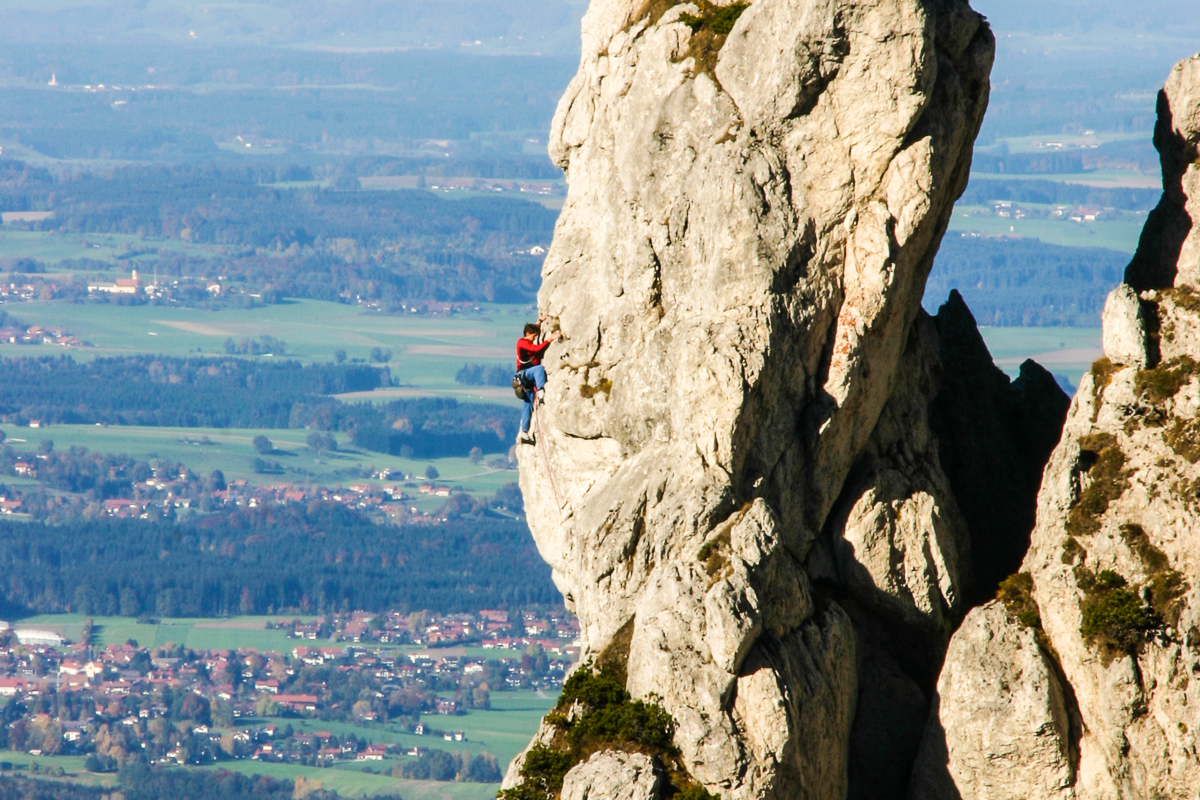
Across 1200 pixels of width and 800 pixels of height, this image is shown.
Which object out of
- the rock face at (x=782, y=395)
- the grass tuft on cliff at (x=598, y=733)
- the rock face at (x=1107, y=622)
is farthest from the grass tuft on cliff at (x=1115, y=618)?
the grass tuft on cliff at (x=598, y=733)

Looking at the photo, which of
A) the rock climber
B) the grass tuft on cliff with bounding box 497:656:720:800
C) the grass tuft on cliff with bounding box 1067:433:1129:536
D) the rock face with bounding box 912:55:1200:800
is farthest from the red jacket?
the grass tuft on cliff with bounding box 1067:433:1129:536

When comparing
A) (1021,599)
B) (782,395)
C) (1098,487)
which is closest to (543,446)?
(782,395)

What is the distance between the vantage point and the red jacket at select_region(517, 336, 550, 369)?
51.7 metres

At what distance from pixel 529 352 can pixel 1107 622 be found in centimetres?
1977

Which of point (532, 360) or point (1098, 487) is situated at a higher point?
point (532, 360)

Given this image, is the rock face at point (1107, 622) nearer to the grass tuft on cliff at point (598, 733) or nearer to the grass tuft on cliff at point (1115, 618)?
the grass tuft on cliff at point (1115, 618)

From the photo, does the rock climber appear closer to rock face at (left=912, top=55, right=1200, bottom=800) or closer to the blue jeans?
the blue jeans

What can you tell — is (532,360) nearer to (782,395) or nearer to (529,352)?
(529,352)

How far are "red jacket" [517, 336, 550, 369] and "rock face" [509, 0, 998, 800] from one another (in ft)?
10.5

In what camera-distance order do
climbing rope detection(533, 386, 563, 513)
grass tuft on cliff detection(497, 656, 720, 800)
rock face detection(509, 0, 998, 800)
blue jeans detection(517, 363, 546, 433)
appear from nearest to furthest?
grass tuft on cliff detection(497, 656, 720, 800) < rock face detection(509, 0, 998, 800) < blue jeans detection(517, 363, 546, 433) < climbing rope detection(533, 386, 563, 513)

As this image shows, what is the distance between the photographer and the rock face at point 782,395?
138 feet

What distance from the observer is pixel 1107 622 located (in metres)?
40.8

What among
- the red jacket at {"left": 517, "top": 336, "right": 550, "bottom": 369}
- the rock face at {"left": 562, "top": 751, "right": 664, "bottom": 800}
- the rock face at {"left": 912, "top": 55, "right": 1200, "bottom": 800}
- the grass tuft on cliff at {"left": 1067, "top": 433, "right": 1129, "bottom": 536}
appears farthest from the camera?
the red jacket at {"left": 517, "top": 336, "right": 550, "bottom": 369}

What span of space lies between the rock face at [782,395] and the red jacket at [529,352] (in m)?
3.21
